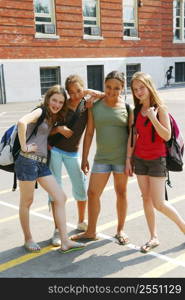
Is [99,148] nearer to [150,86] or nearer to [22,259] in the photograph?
[150,86]

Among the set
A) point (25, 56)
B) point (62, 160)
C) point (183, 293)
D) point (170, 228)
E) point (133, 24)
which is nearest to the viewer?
point (183, 293)

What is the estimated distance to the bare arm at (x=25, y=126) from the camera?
372 centimetres

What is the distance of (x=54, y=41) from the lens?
819 inches

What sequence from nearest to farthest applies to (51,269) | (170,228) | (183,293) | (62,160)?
1. (183,293)
2. (51,269)
3. (62,160)
4. (170,228)

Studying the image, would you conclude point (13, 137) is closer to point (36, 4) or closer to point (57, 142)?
point (57, 142)

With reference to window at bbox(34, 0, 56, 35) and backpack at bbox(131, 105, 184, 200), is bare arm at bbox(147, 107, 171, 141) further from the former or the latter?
window at bbox(34, 0, 56, 35)

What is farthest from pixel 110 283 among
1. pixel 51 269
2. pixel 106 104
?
pixel 106 104

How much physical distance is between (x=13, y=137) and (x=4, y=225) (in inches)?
57.9

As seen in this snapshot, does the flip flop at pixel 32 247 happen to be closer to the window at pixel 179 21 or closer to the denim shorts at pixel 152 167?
the denim shorts at pixel 152 167

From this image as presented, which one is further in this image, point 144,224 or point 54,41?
point 54,41

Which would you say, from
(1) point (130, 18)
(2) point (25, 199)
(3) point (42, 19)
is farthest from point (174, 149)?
(1) point (130, 18)

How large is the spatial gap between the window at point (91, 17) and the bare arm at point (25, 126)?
19.5 m

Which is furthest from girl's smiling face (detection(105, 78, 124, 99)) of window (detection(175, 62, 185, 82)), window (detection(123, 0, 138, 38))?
window (detection(175, 62, 185, 82))

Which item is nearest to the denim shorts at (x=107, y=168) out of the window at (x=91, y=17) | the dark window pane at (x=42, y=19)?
the dark window pane at (x=42, y=19)
